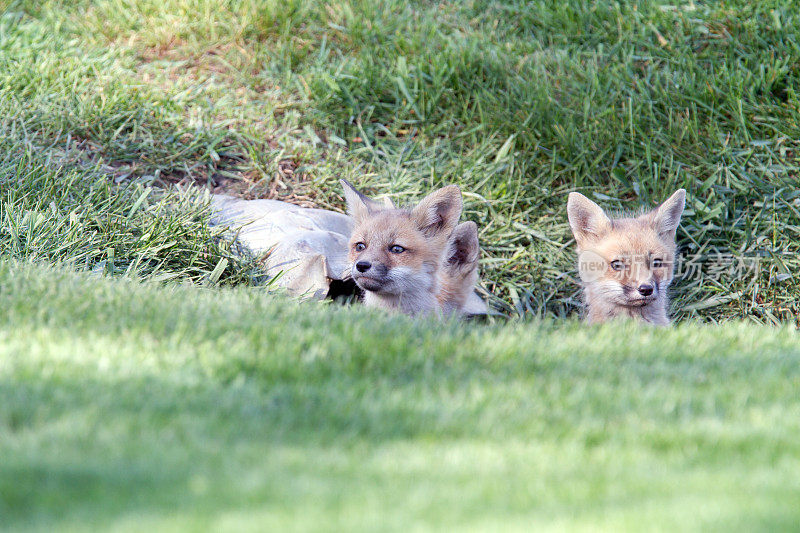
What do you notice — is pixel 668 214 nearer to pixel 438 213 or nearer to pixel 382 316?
pixel 438 213

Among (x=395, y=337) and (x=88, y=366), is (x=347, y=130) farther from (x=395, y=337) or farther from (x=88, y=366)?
(x=88, y=366)

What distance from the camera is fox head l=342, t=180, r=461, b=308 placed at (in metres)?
4.89

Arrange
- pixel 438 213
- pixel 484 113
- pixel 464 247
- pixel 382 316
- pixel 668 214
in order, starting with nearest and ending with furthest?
pixel 382 316 < pixel 668 214 < pixel 438 213 < pixel 464 247 < pixel 484 113

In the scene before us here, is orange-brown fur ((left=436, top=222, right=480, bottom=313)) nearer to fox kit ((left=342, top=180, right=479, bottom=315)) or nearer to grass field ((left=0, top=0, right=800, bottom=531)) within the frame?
fox kit ((left=342, top=180, right=479, bottom=315))

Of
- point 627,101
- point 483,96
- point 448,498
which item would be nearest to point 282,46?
point 483,96

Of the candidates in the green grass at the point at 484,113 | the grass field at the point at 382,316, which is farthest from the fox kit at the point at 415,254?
the green grass at the point at 484,113

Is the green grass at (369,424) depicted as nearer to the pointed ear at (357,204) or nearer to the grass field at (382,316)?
the grass field at (382,316)

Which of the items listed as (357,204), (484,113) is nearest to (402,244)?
(357,204)

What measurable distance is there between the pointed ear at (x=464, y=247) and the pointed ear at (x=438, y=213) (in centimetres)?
14

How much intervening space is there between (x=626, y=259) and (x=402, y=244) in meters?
1.42

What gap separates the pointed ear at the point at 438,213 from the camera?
207 inches

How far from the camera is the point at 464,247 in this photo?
5500mm

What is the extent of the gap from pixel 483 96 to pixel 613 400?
488 cm

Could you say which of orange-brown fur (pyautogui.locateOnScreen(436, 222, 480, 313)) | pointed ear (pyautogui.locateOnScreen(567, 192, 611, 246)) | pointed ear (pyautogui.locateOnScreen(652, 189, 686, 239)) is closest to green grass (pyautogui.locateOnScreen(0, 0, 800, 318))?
orange-brown fur (pyautogui.locateOnScreen(436, 222, 480, 313))
